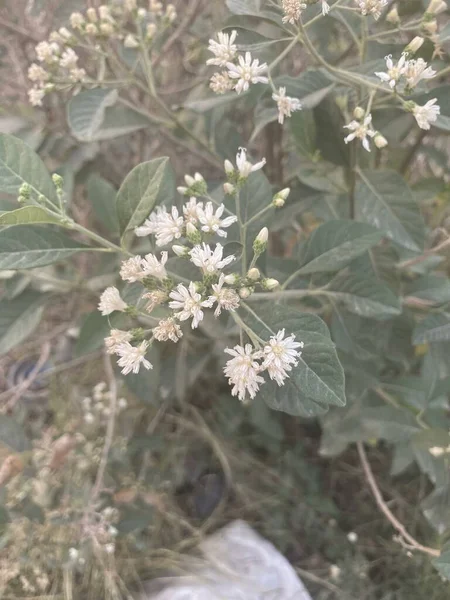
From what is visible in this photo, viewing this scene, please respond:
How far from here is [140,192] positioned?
2.00 ft

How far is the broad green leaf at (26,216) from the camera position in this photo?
1.70ft

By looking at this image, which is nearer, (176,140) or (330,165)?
(330,165)

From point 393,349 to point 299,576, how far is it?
23.2 inches

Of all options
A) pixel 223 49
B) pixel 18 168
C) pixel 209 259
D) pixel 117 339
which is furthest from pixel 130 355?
pixel 223 49

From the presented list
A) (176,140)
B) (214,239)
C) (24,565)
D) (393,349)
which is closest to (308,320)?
(214,239)

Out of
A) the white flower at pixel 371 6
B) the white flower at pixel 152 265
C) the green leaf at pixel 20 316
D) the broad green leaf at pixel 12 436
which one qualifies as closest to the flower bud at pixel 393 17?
the white flower at pixel 371 6

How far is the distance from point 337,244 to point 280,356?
242mm

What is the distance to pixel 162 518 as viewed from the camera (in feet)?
3.98

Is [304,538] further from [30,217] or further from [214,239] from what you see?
[30,217]

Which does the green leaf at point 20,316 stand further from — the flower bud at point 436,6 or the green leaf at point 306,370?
the flower bud at point 436,6

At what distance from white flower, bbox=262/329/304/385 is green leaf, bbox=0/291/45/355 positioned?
49cm

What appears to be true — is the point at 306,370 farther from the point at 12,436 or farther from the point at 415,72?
the point at 12,436

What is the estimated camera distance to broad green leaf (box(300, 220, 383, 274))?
675 mm

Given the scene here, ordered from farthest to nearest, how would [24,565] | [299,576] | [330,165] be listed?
[299,576] < [24,565] < [330,165]
